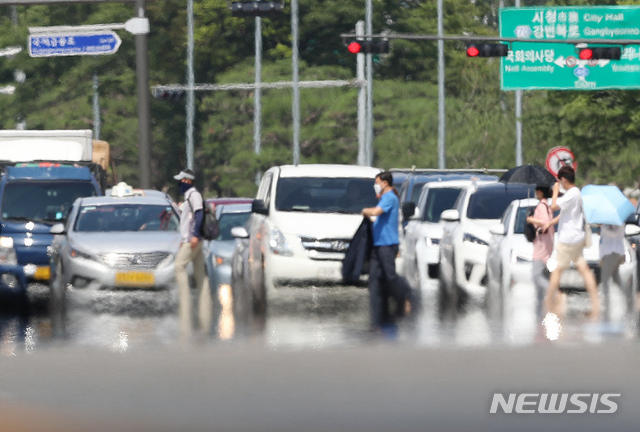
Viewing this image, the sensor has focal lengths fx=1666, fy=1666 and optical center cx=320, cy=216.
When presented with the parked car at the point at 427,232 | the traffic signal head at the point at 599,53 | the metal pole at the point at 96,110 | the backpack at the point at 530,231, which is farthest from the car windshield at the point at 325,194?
the metal pole at the point at 96,110

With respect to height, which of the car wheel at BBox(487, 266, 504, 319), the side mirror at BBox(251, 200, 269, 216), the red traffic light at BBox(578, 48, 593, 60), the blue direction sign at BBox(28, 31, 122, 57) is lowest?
the car wheel at BBox(487, 266, 504, 319)

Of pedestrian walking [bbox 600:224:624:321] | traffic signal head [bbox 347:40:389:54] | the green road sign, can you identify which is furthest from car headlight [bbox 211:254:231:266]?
the green road sign

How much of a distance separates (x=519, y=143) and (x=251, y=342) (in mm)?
43902

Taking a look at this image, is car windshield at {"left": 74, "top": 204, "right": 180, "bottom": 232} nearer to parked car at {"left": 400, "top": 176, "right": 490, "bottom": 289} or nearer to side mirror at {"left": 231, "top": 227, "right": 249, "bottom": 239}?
side mirror at {"left": 231, "top": 227, "right": 249, "bottom": 239}

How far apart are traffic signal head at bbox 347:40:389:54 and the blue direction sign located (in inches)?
314

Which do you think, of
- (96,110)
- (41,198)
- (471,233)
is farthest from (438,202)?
(96,110)

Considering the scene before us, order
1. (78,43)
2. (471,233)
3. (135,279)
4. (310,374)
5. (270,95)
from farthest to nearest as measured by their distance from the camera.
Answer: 1. (270,95)
2. (78,43)
3. (471,233)
4. (135,279)
5. (310,374)

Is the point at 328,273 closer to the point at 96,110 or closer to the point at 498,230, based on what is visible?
the point at 498,230

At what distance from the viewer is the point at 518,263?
1973 centimetres

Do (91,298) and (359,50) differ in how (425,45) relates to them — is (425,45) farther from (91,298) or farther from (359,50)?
(91,298)

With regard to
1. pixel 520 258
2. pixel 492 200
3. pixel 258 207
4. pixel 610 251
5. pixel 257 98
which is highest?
pixel 257 98

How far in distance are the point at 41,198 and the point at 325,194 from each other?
5.83m

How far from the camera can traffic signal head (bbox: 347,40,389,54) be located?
3600 centimetres

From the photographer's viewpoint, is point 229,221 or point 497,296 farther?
point 229,221
